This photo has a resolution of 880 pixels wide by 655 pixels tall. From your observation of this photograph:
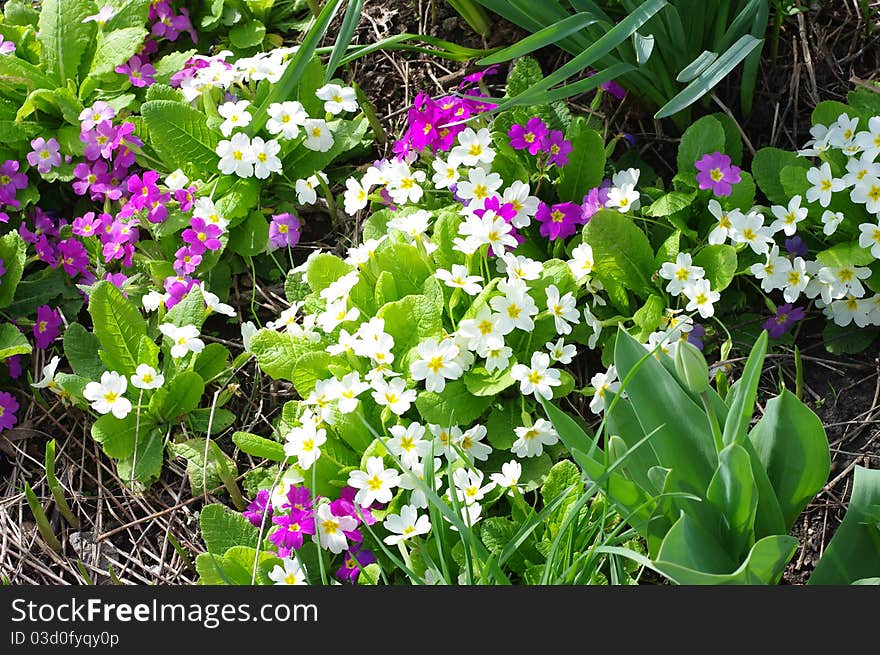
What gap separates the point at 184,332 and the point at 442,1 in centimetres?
109

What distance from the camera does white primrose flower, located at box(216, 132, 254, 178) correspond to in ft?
6.67

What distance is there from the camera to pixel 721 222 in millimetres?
1809

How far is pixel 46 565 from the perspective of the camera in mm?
1798

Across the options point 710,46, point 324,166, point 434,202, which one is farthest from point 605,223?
point 324,166

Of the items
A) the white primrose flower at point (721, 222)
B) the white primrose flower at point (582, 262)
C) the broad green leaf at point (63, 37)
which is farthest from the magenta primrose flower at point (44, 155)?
the white primrose flower at point (721, 222)

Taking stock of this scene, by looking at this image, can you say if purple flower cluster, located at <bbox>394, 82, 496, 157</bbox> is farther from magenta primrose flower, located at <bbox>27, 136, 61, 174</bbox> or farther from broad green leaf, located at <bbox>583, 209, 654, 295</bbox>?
magenta primrose flower, located at <bbox>27, 136, 61, 174</bbox>

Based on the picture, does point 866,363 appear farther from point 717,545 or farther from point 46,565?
point 46,565

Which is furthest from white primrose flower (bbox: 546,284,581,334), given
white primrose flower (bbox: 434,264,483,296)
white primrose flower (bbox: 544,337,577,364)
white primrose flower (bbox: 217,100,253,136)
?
white primrose flower (bbox: 217,100,253,136)

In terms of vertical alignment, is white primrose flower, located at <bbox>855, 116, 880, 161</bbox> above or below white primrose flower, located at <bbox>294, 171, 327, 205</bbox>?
above

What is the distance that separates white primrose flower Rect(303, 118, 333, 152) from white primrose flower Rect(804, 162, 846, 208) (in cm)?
100

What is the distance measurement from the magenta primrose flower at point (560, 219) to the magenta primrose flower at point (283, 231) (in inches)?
21.0

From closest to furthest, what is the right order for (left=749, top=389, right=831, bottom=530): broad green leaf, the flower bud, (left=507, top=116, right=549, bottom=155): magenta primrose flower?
the flower bud → (left=749, top=389, right=831, bottom=530): broad green leaf → (left=507, top=116, right=549, bottom=155): magenta primrose flower

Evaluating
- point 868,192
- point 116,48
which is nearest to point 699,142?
point 868,192

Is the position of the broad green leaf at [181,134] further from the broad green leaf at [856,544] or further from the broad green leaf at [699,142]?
the broad green leaf at [856,544]
